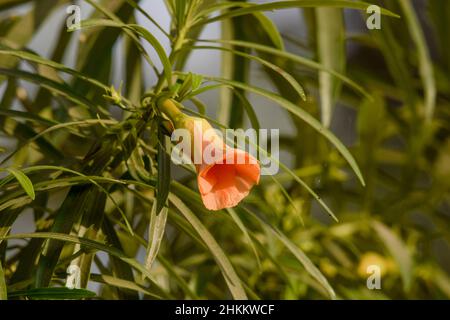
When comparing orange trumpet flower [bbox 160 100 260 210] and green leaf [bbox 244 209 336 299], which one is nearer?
orange trumpet flower [bbox 160 100 260 210]

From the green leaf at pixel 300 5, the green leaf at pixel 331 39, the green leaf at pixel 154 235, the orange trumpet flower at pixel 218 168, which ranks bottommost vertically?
the green leaf at pixel 154 235

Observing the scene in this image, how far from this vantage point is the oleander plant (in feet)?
1.95

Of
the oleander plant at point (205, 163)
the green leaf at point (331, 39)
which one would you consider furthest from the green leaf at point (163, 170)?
the green leaf at point (331, 39)

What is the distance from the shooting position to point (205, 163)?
54 cm

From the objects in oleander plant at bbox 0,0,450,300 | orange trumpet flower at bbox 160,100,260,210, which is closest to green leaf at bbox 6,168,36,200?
oleander plant at bbox 0,0,450,300

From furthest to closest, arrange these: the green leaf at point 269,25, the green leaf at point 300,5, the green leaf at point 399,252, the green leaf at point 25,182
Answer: the green leaf at point 399,252
the green leaf at point 269,25
the green leaf at point 300,5
the green leaf at point 25,182

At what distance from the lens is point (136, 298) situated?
68 centimetres

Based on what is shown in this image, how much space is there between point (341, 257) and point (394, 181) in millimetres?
177

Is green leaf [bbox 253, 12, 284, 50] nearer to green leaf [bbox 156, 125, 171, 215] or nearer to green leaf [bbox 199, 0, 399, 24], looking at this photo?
green leaf [bbox 199, 0, 399, 24]

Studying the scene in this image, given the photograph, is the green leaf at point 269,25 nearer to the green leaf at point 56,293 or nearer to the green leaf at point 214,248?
the green leaf at point 214,248

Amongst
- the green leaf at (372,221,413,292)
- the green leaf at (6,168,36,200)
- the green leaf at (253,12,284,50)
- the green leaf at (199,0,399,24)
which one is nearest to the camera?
the green leaf at (6,168,36,200)

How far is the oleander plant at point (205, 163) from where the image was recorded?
594 mm

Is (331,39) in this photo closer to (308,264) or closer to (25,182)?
(308,264)
